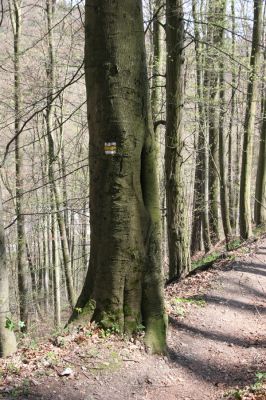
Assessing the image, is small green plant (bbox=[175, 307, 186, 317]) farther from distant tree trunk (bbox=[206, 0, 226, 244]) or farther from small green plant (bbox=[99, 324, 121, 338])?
distant tree trunk (bbox=[206, 0, 226, 244])

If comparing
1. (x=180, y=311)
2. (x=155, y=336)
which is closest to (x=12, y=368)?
(x=155, y=336)

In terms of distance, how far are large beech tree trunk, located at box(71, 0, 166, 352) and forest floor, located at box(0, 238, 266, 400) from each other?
295 mm

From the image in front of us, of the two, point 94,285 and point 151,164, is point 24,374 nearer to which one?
point 94,285

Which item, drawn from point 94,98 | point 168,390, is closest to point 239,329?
point 168,390

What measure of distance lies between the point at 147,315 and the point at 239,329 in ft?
6.90

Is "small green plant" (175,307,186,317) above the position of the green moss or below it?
below

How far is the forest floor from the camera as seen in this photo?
387 cm

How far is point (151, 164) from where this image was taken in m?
4.79

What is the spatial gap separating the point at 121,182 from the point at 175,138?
359cm

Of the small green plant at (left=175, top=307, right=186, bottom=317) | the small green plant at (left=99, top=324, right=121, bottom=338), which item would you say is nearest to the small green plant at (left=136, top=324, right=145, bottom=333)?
the small green plant at (left=99, top=324, right=121, bottom=338)

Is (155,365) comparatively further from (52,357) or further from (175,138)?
(175,138)

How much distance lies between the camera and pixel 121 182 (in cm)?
454

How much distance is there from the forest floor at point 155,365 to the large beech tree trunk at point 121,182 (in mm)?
295

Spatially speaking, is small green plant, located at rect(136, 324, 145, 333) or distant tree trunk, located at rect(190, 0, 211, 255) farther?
distant tree trunk, located at rect(190, 0, 211, 255)
